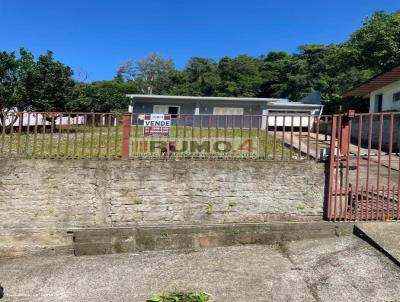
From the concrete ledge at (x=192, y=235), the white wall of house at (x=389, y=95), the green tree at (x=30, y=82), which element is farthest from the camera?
the white wall of house at (x=389, y=95)

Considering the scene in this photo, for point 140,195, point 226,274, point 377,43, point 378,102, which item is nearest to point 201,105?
point 378,102

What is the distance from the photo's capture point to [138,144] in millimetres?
5957

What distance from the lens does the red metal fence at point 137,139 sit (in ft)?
18.4

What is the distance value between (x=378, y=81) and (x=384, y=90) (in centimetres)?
150

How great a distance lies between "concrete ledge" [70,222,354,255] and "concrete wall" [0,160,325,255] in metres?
0.18

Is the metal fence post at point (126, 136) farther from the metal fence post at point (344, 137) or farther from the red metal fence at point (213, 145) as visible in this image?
the metal fence post at point (344, 137)

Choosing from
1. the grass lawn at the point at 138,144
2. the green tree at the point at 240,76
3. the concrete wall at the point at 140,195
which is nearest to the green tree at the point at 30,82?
the grass lawn at the point at 138,144

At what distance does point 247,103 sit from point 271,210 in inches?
672

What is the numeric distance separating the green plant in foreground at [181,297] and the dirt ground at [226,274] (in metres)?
0.18

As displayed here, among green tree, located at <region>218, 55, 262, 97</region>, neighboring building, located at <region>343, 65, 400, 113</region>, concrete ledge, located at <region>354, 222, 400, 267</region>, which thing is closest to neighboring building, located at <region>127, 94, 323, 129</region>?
neighboring building, located at <region>343, 65, 400, 113</region>

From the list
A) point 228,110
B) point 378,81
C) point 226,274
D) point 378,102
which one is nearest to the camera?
point 226,274

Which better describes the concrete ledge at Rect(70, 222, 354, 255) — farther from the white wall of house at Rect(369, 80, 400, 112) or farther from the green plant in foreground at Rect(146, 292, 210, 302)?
the white wall of house at Rect(369, 80, 400, 112)

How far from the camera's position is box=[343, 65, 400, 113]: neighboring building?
649 inches

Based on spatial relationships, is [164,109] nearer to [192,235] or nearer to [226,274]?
[192,235]
